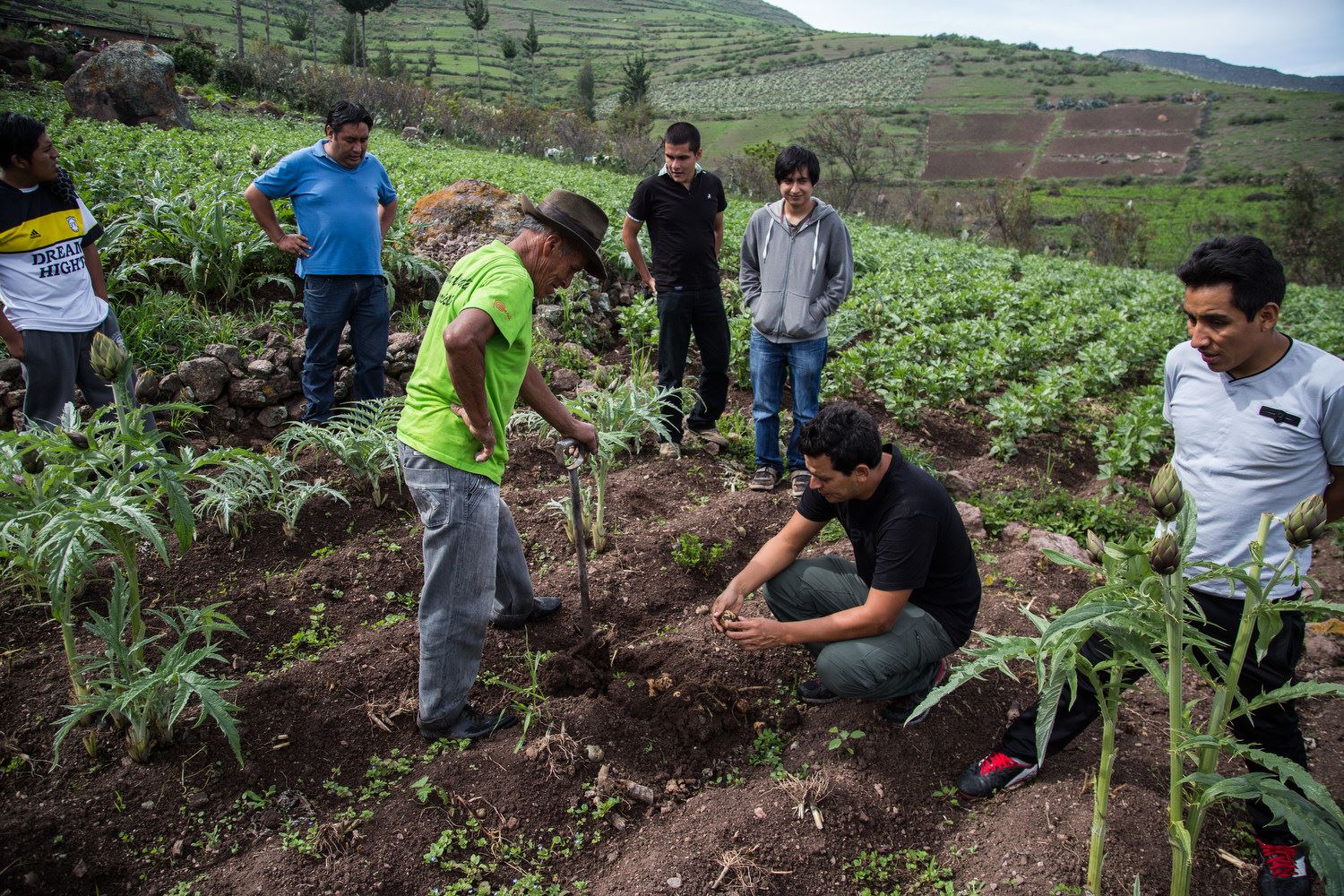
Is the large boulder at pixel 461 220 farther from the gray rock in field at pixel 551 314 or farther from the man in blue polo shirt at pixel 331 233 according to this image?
the man in blue polo shirt at pixel 331 233

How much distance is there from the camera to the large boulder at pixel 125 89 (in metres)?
13.2

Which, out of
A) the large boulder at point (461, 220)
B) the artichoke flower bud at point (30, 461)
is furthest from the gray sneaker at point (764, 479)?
the large boulder at point (461, 220)

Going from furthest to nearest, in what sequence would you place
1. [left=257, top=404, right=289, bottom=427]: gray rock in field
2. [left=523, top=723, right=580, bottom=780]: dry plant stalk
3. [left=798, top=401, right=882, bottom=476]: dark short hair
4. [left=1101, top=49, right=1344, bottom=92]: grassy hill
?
[left=1101, top=49, right=1344, bottom=92]: grassy hill → [left=257, top=404, right=289, bottom=427]: gray rock in field → [left=523, top=723, right=580, bottom=780]: dry plant stalk → [left=798, top=401, right=882, bottom=476]: dark short hair

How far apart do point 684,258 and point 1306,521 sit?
3706mm

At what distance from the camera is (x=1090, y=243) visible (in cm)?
2717

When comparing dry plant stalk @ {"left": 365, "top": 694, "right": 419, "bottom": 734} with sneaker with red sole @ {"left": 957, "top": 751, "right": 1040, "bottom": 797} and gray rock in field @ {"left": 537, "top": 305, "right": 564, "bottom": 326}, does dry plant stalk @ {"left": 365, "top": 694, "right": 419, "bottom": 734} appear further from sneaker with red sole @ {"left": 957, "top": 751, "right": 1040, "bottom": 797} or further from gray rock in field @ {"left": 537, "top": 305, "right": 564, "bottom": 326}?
gray rock in field @ {"left": 537, "top": 305, "right": 564, "bottom": 326}

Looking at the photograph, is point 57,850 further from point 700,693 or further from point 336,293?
point 336,293

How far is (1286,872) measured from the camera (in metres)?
2.36

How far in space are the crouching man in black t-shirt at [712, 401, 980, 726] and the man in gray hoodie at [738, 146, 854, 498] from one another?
142cm

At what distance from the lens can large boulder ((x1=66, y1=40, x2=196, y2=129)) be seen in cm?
1316

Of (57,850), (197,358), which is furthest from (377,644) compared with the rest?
(197,358)

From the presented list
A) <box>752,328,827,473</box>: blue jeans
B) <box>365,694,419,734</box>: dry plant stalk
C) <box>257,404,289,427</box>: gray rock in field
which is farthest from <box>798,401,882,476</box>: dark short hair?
<box>257,404,289,427</box>: gray rock in field

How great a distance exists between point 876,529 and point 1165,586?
111 cm

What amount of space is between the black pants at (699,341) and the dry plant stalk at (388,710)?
2.50m
